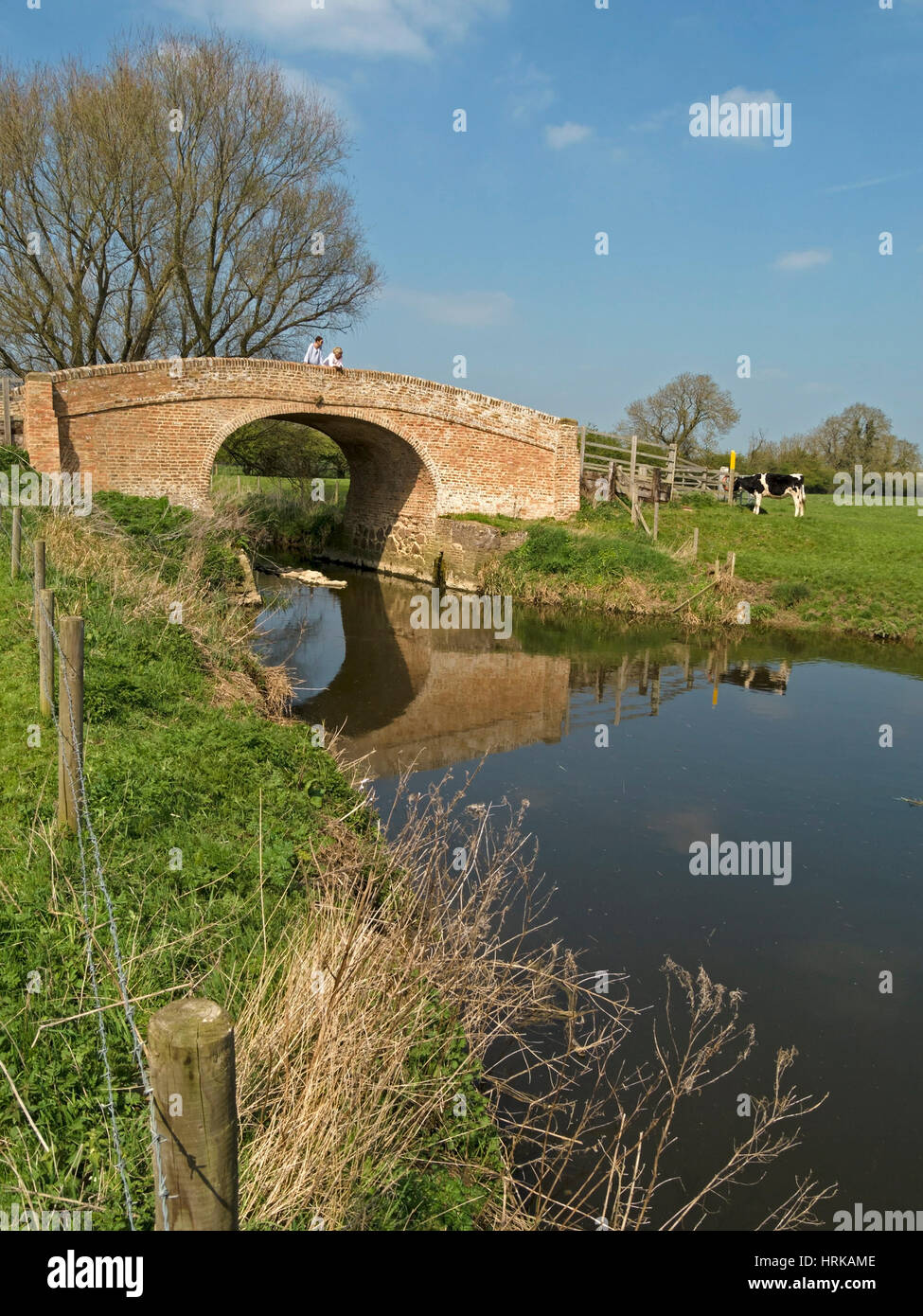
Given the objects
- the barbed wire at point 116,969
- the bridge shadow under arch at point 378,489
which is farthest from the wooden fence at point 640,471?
the barbed wire at point 116,969

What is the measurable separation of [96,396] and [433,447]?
313 inches

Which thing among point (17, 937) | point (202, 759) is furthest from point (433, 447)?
point (17, 937)

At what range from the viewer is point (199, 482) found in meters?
21.3

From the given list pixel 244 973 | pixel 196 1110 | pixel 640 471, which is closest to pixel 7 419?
pixel 640 471

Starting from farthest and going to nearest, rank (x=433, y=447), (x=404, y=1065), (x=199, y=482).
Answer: (x=433, y=447) → (x=199, y=482) → (x=404, y=1065)

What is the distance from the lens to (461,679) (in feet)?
51.0

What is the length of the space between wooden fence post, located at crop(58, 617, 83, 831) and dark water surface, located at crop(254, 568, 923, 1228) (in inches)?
139

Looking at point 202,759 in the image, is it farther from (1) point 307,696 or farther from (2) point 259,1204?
(1) point 307,696

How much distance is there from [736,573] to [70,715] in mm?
18304

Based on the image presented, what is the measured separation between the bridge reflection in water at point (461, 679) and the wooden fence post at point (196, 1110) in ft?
25.2

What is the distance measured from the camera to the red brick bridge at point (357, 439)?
782 inches

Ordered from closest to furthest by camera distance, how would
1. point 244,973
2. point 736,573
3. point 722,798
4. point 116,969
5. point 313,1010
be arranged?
point 313,1010 < point 116,969 < point 244,973 < point 722,798 < point 736,573

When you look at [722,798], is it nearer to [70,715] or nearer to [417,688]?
[417,688]

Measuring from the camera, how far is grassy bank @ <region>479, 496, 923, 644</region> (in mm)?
20109
